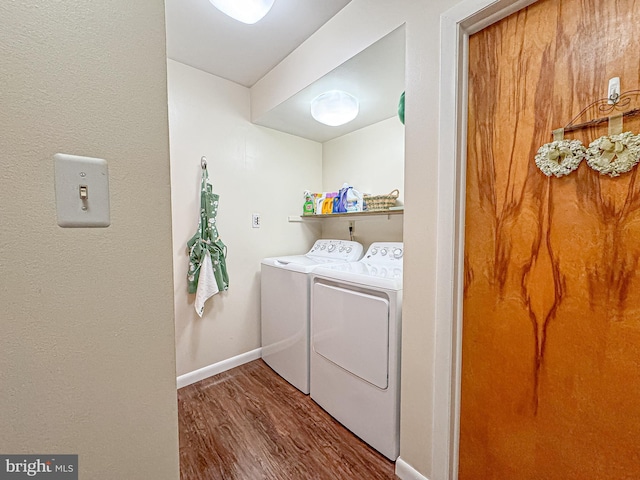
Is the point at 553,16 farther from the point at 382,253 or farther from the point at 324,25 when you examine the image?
the point at 382,253

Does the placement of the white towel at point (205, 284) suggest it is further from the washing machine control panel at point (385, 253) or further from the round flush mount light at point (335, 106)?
the round flush mount light at point (335, 106)

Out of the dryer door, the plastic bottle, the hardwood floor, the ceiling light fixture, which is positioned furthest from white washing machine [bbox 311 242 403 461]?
the ceiling light fixture

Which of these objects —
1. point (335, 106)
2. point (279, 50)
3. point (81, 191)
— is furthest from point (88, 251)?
point (279, 50)

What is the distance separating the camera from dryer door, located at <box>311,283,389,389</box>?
1426 mm

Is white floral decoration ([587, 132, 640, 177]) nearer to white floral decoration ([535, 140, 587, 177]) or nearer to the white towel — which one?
white floral decoration ([535, 140, 587, 177])

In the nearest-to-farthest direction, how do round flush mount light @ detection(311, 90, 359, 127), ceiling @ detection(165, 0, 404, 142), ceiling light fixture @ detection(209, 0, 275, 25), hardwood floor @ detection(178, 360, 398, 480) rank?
ceiling light fixture @ detection(209, 0, 275, 25), hardwood floor @ detection(178, 360, 398, 480), ceiling @ detection(165, 0, 404, 142), round flush mount light @ detection(311, 90, 359, 127)

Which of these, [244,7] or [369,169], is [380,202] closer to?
[369,169]

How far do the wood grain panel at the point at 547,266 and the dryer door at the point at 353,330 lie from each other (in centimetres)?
40

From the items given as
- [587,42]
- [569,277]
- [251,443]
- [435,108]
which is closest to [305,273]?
[251,443]

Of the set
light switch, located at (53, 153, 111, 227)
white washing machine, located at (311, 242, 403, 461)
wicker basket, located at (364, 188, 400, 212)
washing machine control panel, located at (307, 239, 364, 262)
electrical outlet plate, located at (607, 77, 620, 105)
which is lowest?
white washing machine, located at (311, 242, 403, 461)

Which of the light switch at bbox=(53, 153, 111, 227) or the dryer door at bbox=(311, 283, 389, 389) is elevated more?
the light switch at bbox=(53, 153, 111, 227)

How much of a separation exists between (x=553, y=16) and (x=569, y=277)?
886mm

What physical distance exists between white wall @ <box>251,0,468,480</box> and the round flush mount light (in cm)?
44

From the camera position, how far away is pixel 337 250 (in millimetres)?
2500
